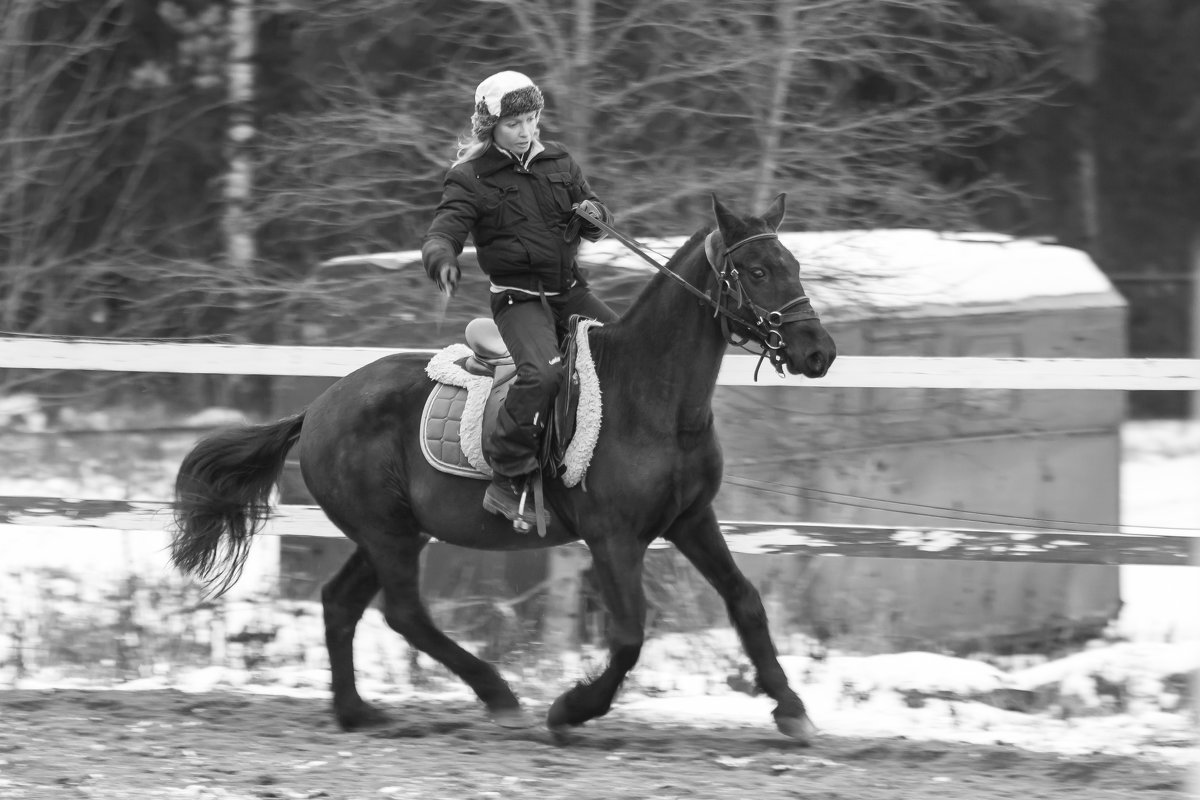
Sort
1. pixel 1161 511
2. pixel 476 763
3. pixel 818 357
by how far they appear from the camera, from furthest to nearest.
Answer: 1. pixel 1161 511
2. pixel 476 763
3. pixel 818 357

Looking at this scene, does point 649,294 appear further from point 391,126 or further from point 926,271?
point 926,271

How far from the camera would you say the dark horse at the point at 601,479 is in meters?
5.16

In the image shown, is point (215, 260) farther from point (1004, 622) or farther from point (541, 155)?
point (1004, 622)

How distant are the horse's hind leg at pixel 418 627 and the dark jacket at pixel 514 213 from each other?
122cm

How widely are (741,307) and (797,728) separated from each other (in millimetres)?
1595

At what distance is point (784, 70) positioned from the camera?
25.0 ft

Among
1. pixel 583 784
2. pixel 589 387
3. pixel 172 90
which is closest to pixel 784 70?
pixel 589 387

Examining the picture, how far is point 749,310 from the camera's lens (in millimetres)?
5070

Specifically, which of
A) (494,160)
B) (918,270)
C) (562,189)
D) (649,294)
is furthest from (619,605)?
(918,270)

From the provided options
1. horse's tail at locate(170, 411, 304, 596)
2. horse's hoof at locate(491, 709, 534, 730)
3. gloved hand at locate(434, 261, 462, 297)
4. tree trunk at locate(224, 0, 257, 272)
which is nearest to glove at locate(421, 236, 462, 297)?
gloved hand at locate(434, 261, 462, 297)

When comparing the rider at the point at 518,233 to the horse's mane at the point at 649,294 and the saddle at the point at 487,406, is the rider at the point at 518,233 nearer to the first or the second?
the saddle at the point at 487,406

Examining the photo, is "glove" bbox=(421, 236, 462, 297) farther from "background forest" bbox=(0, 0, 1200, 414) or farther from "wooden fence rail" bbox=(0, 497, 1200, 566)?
"background forest" bbox=(0, 0, 1200, 414)

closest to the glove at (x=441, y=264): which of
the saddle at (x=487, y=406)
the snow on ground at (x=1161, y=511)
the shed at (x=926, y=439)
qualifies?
the saddle at (x=487, y=406)

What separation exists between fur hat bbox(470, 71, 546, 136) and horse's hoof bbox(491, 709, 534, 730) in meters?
2.28
